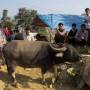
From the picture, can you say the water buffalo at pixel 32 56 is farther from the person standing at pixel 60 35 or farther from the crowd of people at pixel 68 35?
the person standing at pixel 60 35

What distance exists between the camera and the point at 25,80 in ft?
32.1

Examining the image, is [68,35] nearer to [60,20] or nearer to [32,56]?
[60,20]

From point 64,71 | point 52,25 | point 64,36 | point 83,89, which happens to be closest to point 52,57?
point 64,71

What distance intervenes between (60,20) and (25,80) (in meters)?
6.14

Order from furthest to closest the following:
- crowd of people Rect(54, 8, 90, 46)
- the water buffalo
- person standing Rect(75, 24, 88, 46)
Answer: person standing Rect(75, 24, 88, 46)
crowd of people Rect(54, 8, 90, 46)
the water buffalo

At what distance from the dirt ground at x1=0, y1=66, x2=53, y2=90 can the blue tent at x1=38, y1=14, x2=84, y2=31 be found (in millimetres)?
4773

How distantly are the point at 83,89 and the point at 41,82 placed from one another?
1.47 m

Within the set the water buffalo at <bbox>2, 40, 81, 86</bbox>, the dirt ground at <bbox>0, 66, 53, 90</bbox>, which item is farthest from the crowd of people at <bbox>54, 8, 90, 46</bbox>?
the water buffalo at <bbox>2, 40, 81, 86</bbox>

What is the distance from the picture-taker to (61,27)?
11.8 meters

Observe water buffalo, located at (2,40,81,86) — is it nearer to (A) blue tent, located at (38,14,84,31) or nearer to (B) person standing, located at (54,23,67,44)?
(B) person standing, located at (54,23,67,44)

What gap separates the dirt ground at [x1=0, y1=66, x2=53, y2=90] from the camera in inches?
358

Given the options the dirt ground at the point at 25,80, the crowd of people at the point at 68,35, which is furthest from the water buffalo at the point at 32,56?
the crowd of people at the point at 68,35

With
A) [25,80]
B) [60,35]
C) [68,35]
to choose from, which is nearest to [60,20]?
[68,35]

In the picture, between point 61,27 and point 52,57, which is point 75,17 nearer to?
point 61,27
